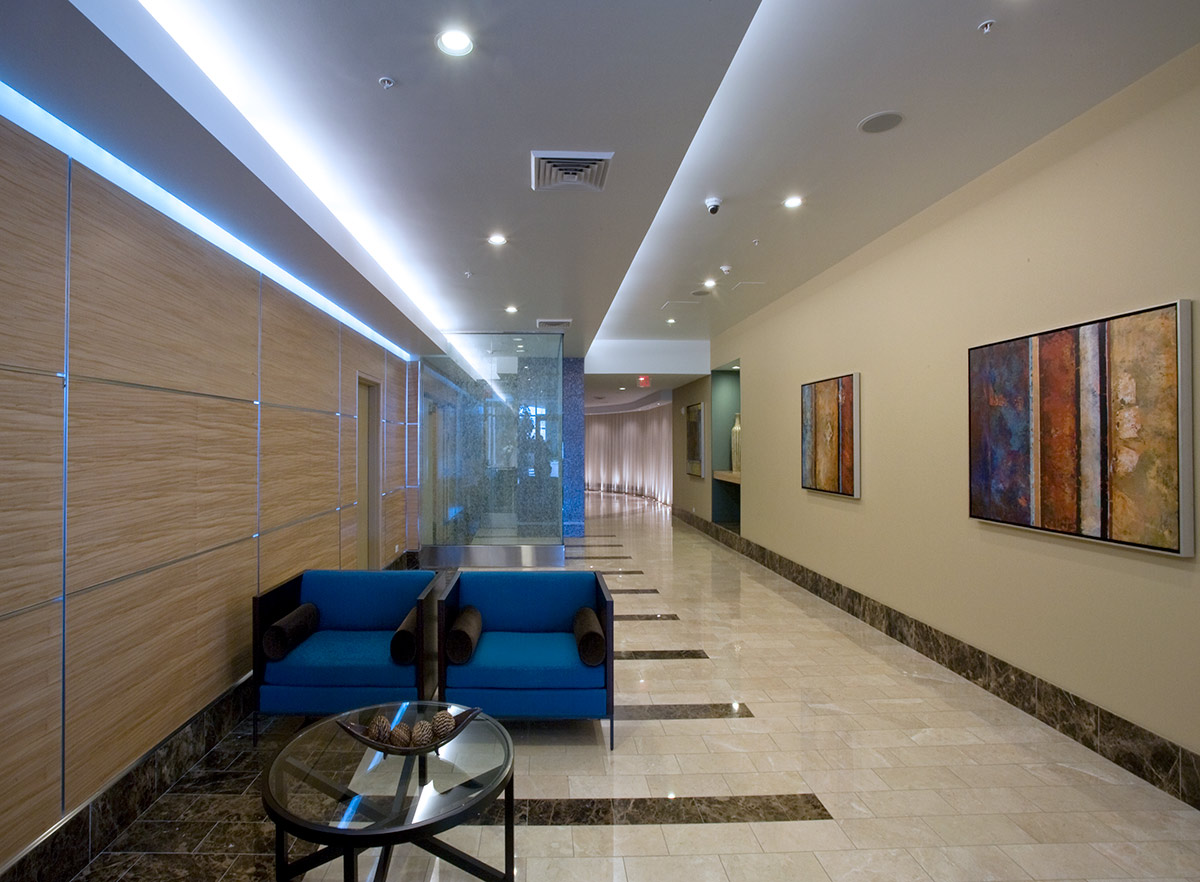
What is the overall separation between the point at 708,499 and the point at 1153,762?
8.88 metres

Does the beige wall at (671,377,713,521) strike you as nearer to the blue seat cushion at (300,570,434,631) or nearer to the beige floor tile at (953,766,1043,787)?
the blue seat cushion at (300,570,434,631)

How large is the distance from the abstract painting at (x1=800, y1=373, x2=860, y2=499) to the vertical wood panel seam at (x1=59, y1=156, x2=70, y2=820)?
6.03 m

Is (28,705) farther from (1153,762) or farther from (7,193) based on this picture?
(1153,762)

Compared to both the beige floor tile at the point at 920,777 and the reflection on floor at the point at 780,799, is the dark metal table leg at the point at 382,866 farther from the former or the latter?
the beige floor tile at the point at 920,777

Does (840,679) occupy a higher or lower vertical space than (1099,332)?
lower

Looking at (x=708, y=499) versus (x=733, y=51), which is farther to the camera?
(x=708, y=499)

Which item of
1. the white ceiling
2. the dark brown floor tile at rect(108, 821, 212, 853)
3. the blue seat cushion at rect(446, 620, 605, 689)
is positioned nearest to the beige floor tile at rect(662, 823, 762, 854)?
the blue seat cushion at rect(446, 620, 605, 689)

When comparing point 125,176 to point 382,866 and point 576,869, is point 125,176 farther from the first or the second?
point 576,869

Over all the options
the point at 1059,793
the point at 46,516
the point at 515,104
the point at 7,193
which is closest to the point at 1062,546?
the point at 1059,793

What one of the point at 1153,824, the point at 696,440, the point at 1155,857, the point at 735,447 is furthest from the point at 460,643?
the point at 696,440

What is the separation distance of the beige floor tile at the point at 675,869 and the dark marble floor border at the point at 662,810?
266 mm

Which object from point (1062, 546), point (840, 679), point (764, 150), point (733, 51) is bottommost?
point (840, 679)

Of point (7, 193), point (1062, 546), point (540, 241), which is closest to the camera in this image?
point (7, 193)

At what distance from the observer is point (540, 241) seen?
506cm
